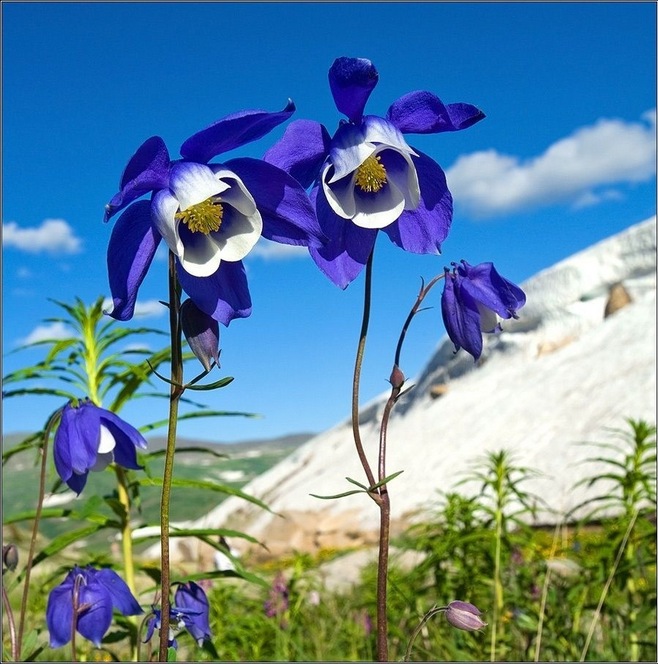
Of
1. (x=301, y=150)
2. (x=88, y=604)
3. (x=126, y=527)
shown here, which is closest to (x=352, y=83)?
(x=301, y=150)

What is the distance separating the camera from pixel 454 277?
48.8 inches

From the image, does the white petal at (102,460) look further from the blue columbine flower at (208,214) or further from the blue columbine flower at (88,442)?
the blue columbine flower at (208,214)

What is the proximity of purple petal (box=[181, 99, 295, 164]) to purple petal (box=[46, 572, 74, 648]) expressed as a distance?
920 millimetres

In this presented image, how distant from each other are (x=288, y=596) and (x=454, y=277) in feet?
8.49

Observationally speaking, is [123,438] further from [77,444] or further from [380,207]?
[380,207]

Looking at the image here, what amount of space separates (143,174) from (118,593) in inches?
34.9

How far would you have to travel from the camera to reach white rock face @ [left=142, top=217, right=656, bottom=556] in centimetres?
1246

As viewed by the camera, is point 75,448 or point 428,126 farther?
point 75,448

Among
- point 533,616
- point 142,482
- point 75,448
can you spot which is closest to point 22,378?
point 142,482

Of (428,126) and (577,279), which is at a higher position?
(577,279)

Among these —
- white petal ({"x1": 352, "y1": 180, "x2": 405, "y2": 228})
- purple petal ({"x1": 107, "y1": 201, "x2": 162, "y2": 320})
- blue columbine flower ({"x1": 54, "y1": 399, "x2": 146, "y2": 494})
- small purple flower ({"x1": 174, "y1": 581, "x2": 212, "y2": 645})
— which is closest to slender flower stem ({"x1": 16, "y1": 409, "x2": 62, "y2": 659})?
blue columbine flower ({"x1": 54, "y1": 399, "x2": 146, "y2": 494})

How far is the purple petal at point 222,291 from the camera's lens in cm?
104

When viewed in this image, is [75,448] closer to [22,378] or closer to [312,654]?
[22,378]

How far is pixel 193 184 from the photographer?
0.97 meters
